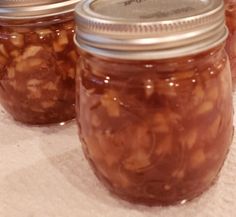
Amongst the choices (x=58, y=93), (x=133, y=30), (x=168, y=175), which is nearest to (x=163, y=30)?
(x=133, y=30)

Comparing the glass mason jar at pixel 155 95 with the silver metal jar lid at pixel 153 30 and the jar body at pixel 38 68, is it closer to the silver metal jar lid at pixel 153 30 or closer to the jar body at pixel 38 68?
the silver metal jar lid at pixel 153 30

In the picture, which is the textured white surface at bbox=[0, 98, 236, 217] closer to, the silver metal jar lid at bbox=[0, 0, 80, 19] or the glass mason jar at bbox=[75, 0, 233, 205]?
the glass mason jar at bbox=[75, 0, 233, 205]

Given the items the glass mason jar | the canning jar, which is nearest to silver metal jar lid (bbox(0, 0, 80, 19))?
the canning jar

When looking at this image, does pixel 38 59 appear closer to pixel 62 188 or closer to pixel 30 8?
pixel 30 8

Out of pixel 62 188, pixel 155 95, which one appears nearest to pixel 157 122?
pixel 155 95

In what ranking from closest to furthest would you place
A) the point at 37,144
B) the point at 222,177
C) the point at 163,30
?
the point at 163,30 → the point at 222,177 → the point at 37,144

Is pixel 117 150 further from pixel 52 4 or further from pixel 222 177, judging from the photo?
A: pixel 52 4

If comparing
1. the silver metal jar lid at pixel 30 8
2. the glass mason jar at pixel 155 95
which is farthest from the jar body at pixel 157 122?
the silver metal jar lid at pixel 30 8
